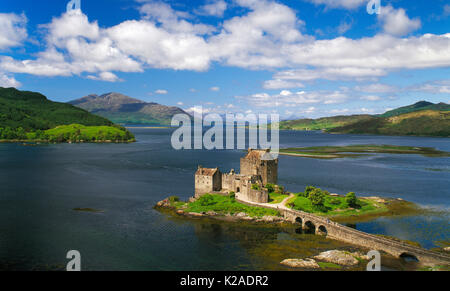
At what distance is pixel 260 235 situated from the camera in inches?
2601

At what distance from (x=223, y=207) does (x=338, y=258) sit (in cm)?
3276

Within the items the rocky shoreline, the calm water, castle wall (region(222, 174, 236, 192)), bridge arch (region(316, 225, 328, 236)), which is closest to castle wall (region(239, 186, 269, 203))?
the rocky shoreline

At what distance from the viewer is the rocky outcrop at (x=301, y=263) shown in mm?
50625

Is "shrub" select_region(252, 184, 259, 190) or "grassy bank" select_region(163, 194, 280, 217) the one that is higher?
"shrub" select_region(252, 184, 259, 190)

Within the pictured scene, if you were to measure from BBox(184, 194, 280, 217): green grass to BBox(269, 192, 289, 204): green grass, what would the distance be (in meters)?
5.94

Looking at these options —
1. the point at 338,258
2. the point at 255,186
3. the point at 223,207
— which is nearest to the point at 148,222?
the point at 223,207

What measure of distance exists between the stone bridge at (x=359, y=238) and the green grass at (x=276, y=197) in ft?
10.6

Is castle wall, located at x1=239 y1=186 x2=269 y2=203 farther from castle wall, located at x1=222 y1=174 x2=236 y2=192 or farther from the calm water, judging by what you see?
the calm water

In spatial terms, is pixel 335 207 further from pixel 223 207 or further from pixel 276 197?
pixel 223 207

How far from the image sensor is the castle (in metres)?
83.1

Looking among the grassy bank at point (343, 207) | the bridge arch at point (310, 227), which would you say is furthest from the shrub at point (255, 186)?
the bridge arch at point (310, 227)
